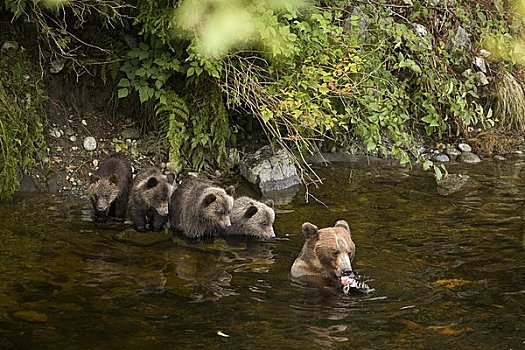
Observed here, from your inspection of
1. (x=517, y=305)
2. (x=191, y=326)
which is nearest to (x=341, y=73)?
(x=517, y=305)

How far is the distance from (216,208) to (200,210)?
0.80 ft

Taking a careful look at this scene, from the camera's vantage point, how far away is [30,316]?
25.2 ft

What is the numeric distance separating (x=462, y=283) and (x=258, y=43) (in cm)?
474

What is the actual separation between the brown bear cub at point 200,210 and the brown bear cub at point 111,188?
77 cm

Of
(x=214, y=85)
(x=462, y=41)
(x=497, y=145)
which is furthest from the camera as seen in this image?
(x=462, y=41)

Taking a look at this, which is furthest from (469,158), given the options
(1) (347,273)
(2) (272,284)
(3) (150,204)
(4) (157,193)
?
(2) (272,284)

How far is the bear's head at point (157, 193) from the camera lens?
454 inches

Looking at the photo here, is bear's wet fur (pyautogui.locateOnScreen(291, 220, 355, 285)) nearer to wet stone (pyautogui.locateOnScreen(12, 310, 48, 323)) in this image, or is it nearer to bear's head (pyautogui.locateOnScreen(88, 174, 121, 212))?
wet stone (pyautogui.locateOnScreen(12, 310, 48, 323))

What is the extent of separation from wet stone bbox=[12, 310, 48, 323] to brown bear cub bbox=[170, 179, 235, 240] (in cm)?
358

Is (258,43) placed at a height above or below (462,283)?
above

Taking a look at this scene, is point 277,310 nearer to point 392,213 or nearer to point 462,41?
point 392,213

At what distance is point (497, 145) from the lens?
16594mm

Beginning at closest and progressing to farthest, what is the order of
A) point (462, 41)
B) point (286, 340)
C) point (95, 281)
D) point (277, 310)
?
Result: point (286, 340) < point (277, 310) < point (95, 281) < point (462, 41)

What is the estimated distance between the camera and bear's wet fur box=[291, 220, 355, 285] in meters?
9.15
